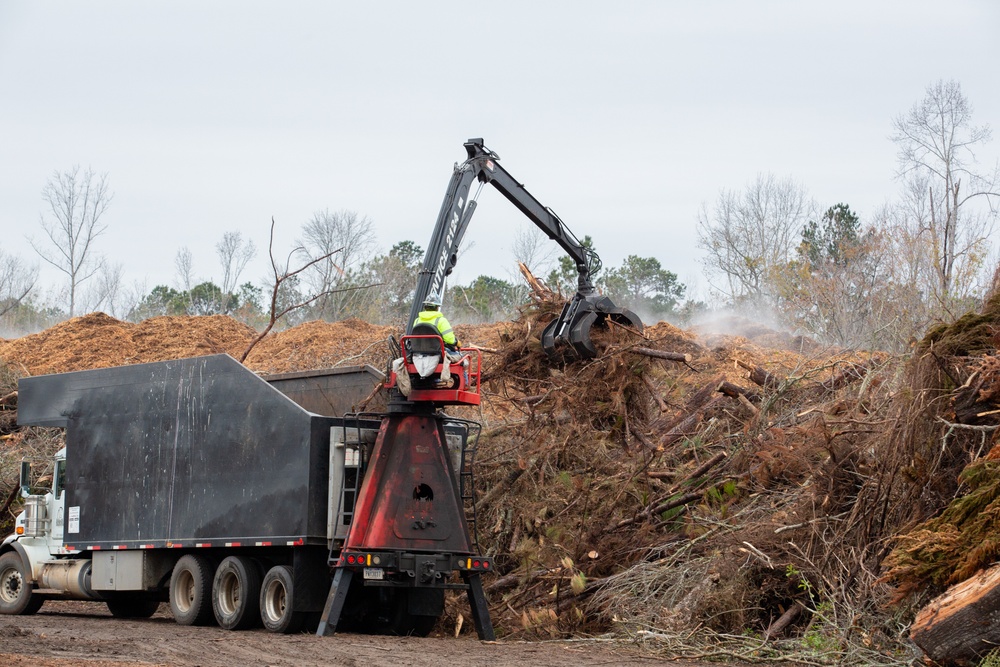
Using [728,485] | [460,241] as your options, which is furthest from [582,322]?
[728,485]

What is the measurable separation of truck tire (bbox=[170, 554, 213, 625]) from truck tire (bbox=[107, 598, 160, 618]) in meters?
2.04

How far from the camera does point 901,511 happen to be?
10734 millimetres

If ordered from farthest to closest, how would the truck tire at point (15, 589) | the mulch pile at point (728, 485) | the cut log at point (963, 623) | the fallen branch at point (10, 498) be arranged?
the fallen branch at point (10, 498)
the truck tire at point (15, 589)
the mulch pile at point (728, 485)
the cut log at point (963, 623)

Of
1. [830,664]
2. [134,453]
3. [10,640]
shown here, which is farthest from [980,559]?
[134,453]

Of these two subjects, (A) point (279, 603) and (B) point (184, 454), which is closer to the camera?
(A) point (279, 603)

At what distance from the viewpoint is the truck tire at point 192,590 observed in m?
14.7

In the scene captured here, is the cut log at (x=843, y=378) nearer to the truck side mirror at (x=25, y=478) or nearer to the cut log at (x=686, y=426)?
the cut log at (x=686, y=426)

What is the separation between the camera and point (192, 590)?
49.8ft

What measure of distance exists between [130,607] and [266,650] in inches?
258

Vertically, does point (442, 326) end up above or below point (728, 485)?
above

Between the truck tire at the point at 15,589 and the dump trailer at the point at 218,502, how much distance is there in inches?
1.1

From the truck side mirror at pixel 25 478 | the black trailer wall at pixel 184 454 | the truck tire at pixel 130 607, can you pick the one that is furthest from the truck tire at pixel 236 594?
the truck side mirror at pixel 25 478

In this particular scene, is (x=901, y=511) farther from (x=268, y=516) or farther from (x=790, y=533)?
(x=268, y=516)

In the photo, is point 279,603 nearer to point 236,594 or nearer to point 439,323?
point 236,594
